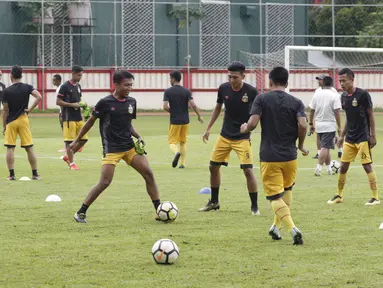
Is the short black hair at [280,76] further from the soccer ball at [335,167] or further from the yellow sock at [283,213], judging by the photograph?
the soccer ball at [335,167]

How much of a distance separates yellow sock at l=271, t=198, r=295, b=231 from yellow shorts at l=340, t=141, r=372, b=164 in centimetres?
364

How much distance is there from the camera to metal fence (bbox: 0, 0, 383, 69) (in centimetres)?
4203

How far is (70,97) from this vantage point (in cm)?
1873

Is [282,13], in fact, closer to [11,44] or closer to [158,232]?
[11,44]

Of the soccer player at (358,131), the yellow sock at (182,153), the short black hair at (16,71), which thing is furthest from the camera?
the yellow sock at (182,153)

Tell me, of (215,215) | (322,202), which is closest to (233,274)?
(215,215)

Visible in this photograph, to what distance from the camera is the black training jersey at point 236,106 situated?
12250 millimetres

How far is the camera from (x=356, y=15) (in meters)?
48.1

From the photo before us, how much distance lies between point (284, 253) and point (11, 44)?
3479 centimetres

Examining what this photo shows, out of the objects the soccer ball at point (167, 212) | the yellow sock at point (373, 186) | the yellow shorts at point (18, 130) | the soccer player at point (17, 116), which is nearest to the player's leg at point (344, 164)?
the yellow sock at point (373, 186)

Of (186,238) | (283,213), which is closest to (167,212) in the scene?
(186,238)

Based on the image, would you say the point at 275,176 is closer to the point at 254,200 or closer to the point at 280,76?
the point at 280,76

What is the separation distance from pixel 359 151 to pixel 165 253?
5.43 meters

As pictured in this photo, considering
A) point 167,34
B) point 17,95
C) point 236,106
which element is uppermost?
point 167,34
